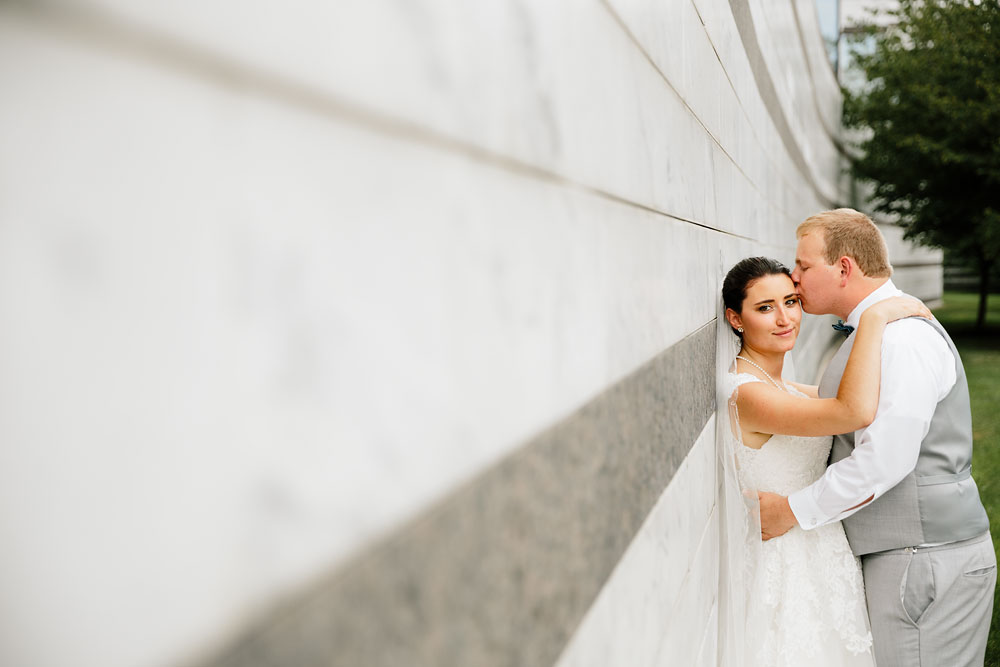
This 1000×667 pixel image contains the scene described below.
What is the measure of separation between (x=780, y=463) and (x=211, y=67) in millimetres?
3064

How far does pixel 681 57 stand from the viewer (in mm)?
2240

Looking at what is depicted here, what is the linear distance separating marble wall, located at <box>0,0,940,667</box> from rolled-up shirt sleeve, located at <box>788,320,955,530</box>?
5.96 feet

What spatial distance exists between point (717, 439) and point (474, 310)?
2.36 meters

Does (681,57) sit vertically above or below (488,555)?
above

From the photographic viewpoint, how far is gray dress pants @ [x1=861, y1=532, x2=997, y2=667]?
294cm

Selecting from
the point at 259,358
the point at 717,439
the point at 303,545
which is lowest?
the point at 717,439

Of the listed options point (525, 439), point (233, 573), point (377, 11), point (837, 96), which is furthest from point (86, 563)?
point (837, 96)

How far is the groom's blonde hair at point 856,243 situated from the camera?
314 centimetres

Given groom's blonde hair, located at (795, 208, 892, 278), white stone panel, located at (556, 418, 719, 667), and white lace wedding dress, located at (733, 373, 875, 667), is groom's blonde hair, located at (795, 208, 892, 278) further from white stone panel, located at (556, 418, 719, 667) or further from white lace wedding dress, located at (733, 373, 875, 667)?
white stone panel, located at (556, 418, 719, 667)

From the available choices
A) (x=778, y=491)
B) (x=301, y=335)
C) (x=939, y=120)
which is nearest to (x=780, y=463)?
(x=778, y=491)

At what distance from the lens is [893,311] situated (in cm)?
297

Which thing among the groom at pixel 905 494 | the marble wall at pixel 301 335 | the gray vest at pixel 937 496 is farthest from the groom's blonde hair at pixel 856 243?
the marble wall at pixel 301 335

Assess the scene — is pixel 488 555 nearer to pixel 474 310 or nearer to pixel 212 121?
pixel 474 310

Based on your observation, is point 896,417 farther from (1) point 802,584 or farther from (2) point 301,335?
(2) point 301,335
